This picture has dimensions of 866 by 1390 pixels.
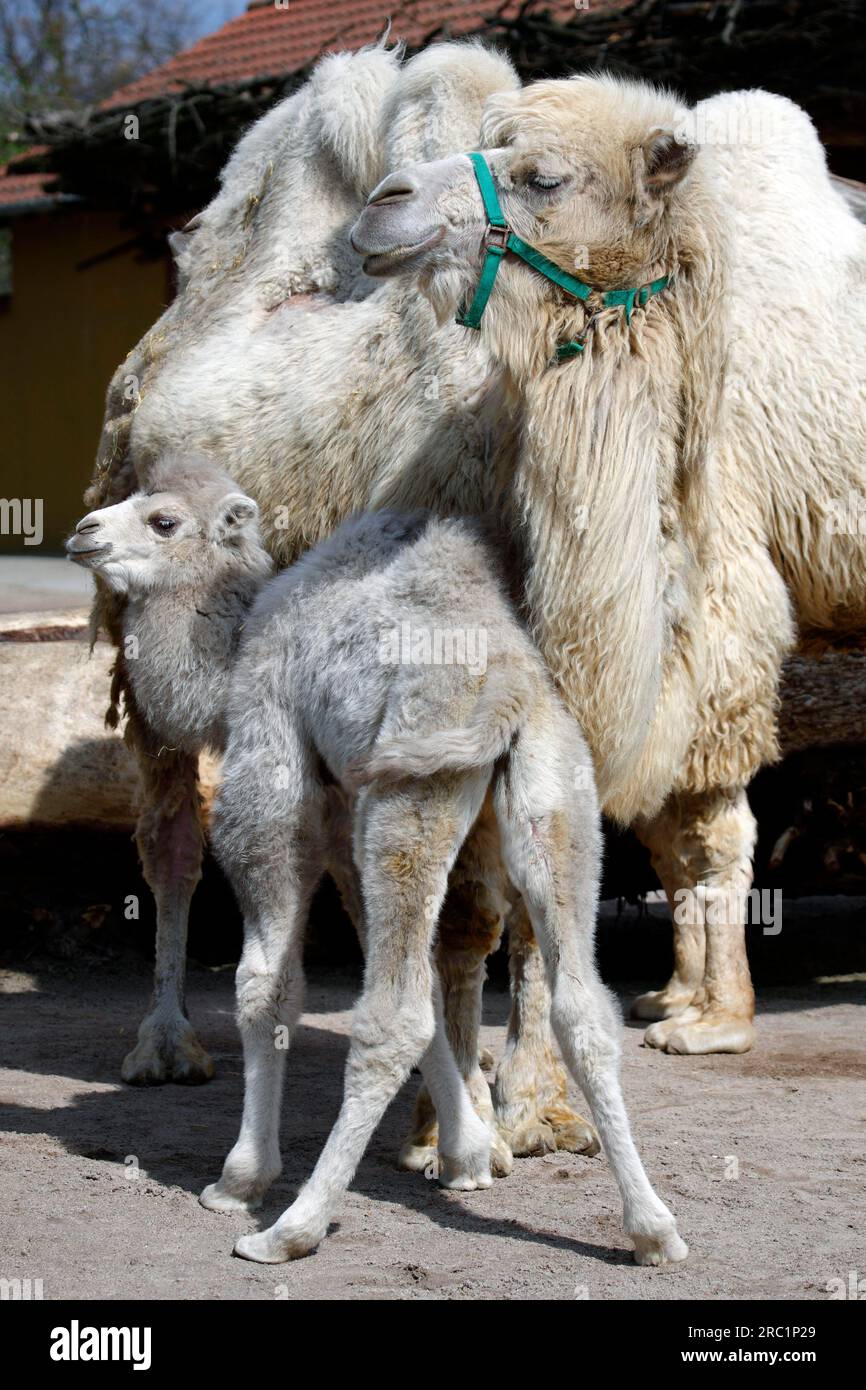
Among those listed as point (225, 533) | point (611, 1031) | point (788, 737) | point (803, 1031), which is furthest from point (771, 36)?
point (611, 1031)

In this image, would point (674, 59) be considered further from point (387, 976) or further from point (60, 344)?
point (387, 976)

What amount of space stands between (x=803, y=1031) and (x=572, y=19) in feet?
29.7

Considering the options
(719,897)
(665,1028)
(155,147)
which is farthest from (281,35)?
(665,1028)

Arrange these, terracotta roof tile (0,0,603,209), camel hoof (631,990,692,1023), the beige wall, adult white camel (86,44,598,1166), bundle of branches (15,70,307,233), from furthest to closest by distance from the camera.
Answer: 1. the beige wall
2. terracotta roof tile (0,0,603,209)
3. bundle of branches (15,70,307,233)
4. camel hoof (631,990,692,1023)
5. adult white camel (86,44,598,1166)

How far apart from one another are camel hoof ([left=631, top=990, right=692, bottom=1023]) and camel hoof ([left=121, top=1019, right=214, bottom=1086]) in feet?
5.53

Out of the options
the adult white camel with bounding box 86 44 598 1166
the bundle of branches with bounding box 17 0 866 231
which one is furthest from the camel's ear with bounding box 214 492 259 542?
the bundle of branches with bounding box 17 0 866 231

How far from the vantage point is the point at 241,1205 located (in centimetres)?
404

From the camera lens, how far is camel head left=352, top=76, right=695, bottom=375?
393 cm

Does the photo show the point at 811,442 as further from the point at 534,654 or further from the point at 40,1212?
the point at 40,1212

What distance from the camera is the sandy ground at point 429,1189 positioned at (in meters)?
3.60

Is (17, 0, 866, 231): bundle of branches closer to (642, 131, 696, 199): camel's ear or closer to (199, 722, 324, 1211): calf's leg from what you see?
A: (642, 131, 696, 199): camel's ear

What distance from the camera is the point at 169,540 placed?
4473 mm

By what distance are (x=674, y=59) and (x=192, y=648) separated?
918 cm

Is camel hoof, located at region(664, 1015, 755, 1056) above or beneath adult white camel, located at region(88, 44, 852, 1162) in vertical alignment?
beneath
